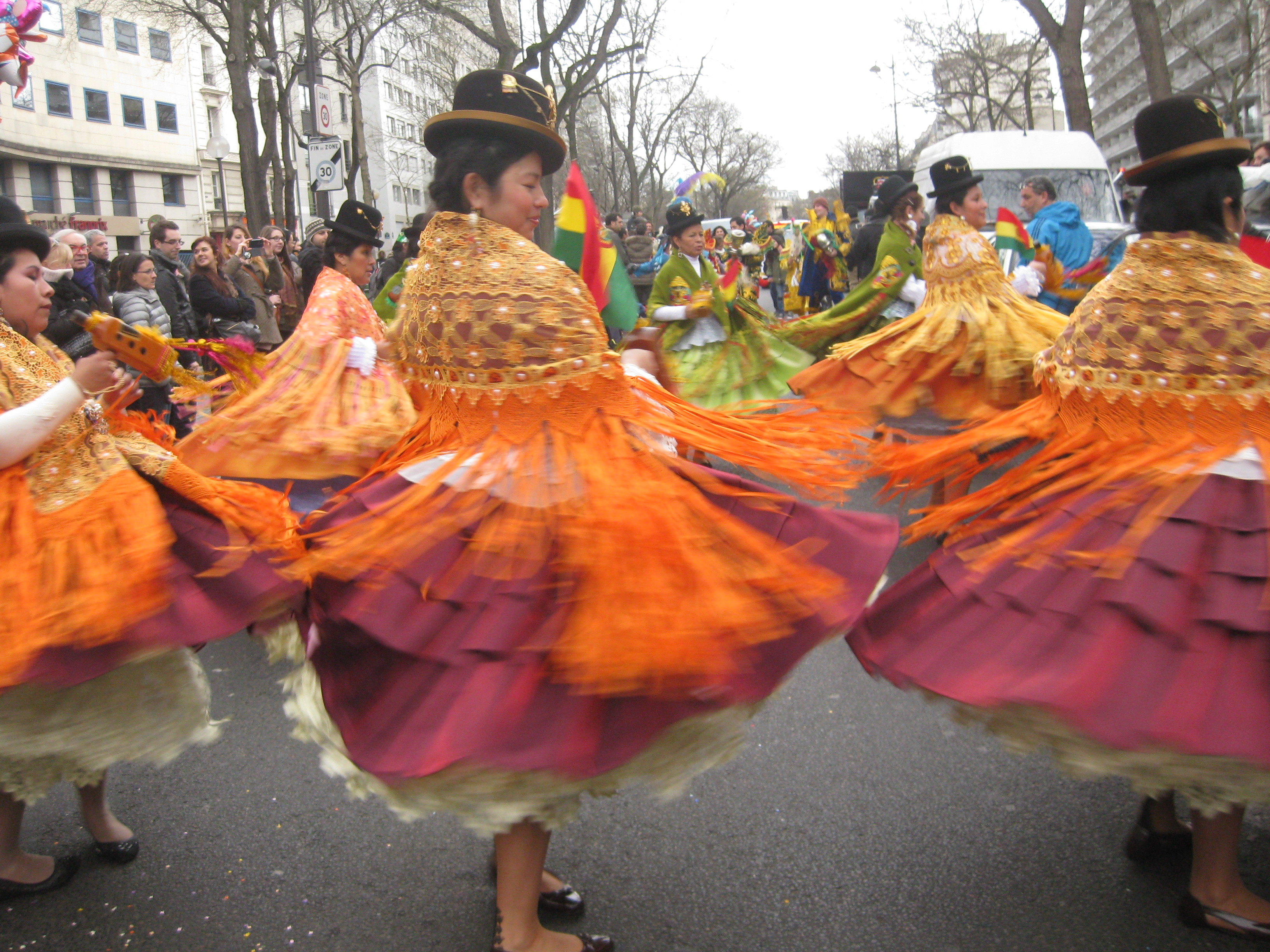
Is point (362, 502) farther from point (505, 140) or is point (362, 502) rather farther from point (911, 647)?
point (911, 647)

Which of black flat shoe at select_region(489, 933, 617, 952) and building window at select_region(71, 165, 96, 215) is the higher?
building window at select_region(71, 165, 96, 215)

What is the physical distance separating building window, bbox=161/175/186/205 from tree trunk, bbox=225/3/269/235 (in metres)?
25.9

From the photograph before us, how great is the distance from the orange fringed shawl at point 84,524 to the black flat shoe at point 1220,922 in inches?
89.9

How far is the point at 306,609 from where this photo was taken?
88.9 inches

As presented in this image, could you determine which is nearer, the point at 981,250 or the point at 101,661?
the point at 101,661

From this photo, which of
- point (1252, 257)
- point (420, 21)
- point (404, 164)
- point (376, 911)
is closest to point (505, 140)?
point (376, 911)

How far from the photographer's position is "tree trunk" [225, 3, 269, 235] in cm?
1953

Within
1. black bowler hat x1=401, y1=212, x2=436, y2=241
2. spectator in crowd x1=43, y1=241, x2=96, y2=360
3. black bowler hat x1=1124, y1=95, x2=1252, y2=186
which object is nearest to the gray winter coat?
spectator in crowd x1=43, y1=241, x2=96, y2=360

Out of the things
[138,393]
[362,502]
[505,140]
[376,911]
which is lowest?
[376,911]

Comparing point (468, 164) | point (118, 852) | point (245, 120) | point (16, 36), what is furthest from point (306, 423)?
point (245, 120)

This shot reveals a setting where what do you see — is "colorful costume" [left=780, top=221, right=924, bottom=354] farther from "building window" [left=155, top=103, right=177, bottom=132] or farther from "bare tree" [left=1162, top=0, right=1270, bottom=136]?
"building window" [left=155, top=103, right=177, bottom=132]

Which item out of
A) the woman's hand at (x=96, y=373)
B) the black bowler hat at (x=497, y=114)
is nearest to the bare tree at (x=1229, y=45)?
the black bowler hat at (x=497, y=114)

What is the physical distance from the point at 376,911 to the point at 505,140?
6.65 feet

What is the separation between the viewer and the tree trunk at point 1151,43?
1507 centimetres
